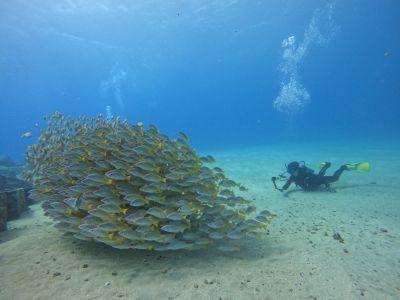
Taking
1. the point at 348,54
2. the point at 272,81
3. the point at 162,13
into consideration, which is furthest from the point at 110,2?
the point at 272,81

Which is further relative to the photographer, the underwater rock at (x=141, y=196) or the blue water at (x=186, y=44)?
the blue water at (x=186, y=44)

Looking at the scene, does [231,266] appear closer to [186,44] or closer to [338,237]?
[338,237]

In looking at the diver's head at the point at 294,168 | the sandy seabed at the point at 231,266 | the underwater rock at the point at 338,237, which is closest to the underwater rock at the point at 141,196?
the sandy seabed at the point at 231,266

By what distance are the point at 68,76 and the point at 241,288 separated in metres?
72.2

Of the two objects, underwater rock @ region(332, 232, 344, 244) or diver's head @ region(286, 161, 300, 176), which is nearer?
underwater rock @ region(332, 232, 344, 244)

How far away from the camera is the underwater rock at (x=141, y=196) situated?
4.71 metres

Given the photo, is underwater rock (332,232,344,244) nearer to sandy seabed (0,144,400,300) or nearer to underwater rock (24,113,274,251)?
sandy seabed (0,144,400,300)

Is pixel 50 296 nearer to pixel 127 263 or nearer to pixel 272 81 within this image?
pixel 127 263

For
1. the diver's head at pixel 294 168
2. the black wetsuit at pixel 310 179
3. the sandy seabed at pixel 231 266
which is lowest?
the sandy seabed at pixel 231 266

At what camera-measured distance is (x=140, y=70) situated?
71.6 metres

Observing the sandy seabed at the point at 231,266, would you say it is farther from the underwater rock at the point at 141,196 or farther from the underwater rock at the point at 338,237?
the underwater rock at the point at 141,196

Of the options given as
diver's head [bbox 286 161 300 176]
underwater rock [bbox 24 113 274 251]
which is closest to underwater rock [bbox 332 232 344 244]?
underwater rock [bbox 24 113 274 251]

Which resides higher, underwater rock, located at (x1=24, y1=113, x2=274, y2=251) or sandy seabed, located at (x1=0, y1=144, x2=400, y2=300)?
underwater rock, located at (x1=24, y1=113, x2=274, y2=251)

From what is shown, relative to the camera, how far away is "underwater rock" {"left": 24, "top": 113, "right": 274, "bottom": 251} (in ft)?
15.5
